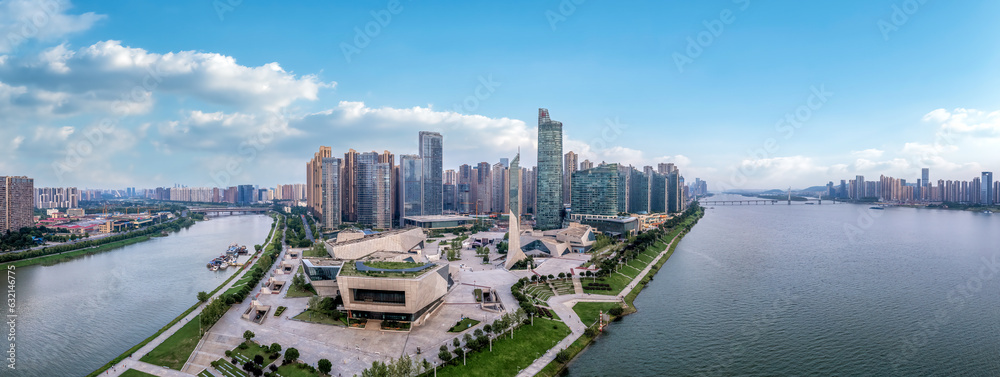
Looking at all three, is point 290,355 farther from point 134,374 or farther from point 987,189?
point 987,189

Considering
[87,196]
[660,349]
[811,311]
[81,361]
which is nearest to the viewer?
[81,361]

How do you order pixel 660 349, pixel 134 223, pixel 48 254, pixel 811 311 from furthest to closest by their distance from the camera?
1. pixel 134 223
2. pixel 48 254
3. pixel 811 311
4. pixel 660 349

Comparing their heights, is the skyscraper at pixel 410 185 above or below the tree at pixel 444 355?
above

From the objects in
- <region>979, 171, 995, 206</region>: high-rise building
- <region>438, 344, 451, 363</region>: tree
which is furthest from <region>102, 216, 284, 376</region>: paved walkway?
<region>979, 171, 995, 206</region>: high-rise building

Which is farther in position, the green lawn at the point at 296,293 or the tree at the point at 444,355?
the green lawn at the point at 296,293

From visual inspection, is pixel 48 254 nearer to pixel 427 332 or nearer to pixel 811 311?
pixel 427 332

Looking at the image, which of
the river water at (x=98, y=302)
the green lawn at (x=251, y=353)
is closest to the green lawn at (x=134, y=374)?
the river water at (x=98, y=302)

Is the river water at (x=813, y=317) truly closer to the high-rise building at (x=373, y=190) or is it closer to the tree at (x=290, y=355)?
the tree at (x=290, y=355)

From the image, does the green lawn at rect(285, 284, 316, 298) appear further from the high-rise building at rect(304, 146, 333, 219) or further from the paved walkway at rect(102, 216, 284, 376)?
the high-rise building at rect(304, 146, 333, 219)

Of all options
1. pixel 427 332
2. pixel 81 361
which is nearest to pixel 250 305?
pixel 81 361
